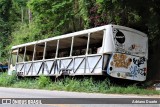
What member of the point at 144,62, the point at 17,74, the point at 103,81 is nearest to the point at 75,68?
the point at 103,81

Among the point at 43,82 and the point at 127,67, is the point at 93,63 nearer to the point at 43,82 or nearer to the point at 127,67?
the point at 127,67

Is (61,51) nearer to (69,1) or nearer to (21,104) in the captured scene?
(69,1)

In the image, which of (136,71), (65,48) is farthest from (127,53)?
(65,48)

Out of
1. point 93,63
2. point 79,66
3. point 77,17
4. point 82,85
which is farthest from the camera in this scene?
point 77,17

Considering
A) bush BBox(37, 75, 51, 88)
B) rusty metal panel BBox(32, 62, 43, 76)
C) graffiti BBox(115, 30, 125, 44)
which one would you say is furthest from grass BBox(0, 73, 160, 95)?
graffiti BBox(115, 30, 125, 44)

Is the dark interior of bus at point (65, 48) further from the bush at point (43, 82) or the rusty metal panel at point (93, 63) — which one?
the bush at point (43, 82)

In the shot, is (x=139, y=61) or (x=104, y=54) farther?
(x=139, y=61)

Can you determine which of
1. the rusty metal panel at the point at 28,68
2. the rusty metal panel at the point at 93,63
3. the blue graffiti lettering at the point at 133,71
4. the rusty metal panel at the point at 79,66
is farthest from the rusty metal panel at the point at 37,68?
the blue graffiti lettering at the point at 133,71

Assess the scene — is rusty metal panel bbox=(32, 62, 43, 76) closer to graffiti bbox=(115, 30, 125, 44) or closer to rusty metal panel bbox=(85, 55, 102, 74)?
rusty metal panel bbox=(85, 55, 102, 74)

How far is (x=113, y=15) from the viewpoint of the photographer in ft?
65.6

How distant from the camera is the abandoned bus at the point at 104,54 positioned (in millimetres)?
16438

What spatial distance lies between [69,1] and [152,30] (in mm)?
8770

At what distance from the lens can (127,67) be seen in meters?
17.0

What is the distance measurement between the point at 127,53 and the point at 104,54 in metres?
1.21
